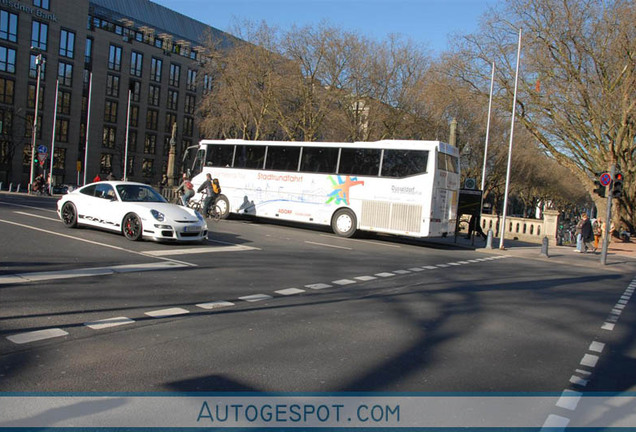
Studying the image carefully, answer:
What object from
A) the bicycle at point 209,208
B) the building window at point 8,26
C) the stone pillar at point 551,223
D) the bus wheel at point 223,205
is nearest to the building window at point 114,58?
the building window at point 8,26

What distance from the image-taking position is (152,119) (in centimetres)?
7062

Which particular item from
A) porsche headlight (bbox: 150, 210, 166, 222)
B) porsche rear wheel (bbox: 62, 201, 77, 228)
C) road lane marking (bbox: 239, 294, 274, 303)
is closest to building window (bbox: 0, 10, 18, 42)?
porsche rear wheel (bbox: 62, 201, 77, 228)

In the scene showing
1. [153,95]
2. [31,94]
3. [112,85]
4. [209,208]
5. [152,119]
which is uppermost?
A: [153,95]

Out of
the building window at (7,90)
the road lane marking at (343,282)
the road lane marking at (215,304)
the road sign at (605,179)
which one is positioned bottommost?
the road lane marking at (215,304)

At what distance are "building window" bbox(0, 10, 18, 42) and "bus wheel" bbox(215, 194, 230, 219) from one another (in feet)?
143

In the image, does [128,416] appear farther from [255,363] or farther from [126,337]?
[126,337]

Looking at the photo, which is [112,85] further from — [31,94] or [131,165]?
[31,94]

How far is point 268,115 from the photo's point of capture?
39.7m

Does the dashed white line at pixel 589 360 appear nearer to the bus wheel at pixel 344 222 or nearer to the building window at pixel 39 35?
the bus wheel at pixel 344 222

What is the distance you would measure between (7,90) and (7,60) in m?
2.97

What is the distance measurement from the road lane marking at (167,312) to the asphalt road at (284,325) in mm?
36

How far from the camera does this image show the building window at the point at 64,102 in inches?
2359

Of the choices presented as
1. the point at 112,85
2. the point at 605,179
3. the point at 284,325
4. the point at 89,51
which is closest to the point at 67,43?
the point at 89,51

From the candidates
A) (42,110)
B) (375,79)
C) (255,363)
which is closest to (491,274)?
(255,363)
